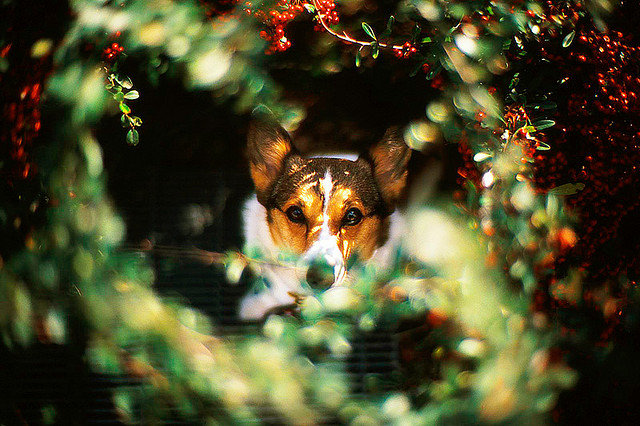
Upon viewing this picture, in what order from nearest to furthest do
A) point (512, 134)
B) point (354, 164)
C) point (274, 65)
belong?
point (512, 134) → point (274, 65) → point (354, 164)

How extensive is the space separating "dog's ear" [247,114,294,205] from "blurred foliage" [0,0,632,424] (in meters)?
0.42

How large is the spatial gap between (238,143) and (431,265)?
694mm

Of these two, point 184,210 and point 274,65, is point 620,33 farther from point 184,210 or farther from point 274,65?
point 184,210

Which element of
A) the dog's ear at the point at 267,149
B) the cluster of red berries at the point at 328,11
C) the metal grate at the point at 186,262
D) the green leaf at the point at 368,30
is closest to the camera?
the green leaf at the point at 368,30

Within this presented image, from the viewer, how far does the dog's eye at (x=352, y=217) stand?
1302 mm

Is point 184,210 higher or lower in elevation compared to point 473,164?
lower

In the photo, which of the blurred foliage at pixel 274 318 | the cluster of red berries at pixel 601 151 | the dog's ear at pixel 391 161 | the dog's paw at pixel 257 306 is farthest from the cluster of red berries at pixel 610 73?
the dog's paw at pixel 257 306

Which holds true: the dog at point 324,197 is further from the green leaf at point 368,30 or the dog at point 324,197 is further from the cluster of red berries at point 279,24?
the green leaf at point 368,30

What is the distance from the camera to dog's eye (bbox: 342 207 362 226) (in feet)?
4.27

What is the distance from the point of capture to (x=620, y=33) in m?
1.07

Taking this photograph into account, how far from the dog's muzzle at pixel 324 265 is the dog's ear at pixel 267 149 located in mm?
238

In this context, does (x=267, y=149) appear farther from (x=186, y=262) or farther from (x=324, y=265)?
(x=324, y=265)

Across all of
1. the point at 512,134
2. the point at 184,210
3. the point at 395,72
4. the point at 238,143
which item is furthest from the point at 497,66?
the point at 184,210

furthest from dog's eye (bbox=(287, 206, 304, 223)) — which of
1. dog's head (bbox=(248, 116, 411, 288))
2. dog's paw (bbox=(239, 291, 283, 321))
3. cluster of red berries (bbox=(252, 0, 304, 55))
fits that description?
cluster of red berries (bbox=(252, 0, 304, 55))
